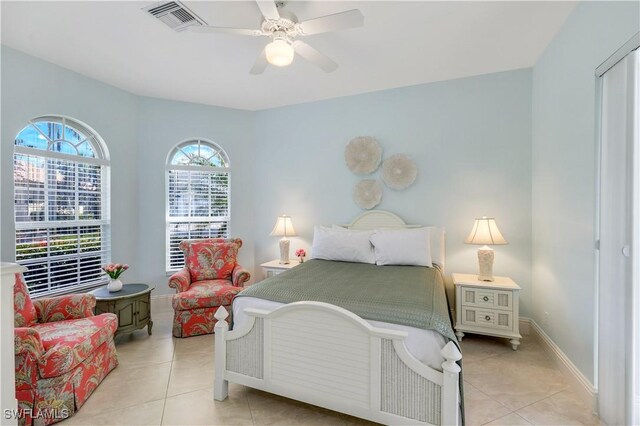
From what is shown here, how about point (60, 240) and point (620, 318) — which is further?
point (60, 240)

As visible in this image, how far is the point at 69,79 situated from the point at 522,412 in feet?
16.1

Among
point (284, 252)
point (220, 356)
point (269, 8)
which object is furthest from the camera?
point (284, 252)

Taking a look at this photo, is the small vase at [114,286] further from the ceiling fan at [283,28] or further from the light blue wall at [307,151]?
the ceiling fan at [283,28]

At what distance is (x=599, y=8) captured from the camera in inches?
74.7

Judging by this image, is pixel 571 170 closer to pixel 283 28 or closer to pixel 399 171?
pixel 399 171

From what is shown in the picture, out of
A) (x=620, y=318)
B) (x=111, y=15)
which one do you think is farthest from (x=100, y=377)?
(x=620, y=318)

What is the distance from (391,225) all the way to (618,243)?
204 cm

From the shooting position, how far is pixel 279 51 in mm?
1917

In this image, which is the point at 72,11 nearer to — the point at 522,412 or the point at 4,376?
the point at 4,376

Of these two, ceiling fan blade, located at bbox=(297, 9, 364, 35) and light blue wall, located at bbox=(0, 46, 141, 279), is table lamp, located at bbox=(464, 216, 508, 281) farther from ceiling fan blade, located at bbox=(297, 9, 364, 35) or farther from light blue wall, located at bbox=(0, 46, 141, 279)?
light blue wall, located at bbox=(0, 46, 141, 279)

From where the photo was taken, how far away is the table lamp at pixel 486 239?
2.86m

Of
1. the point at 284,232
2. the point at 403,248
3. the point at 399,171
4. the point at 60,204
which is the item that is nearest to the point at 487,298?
the point at 403,248

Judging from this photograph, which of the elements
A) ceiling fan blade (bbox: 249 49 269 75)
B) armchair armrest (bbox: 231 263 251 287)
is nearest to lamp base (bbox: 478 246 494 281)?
armchair armrest (bbox: 231 263 251 287)

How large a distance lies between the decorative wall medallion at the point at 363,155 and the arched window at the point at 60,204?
2.95 metres
